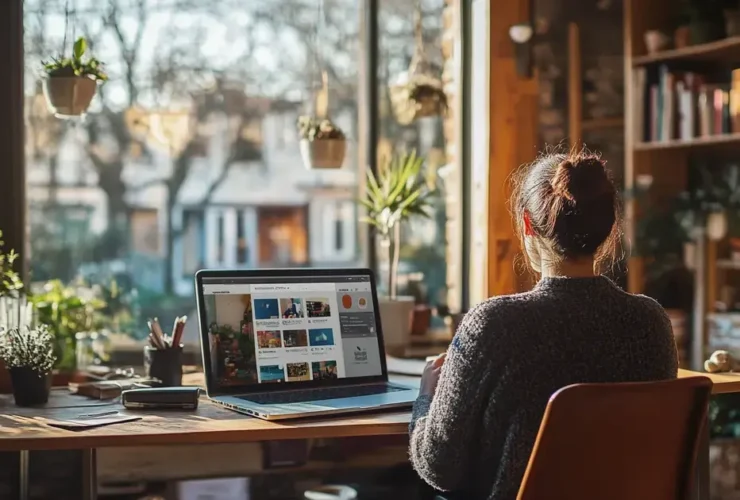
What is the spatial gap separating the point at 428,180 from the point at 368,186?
0.36m

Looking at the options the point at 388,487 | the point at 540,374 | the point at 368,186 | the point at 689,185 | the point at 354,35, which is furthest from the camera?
the point at 689,185

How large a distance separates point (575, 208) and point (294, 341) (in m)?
0.81

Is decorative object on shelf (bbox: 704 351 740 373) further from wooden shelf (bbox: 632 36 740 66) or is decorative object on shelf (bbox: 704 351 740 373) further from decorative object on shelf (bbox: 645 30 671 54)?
decorative object on shelf (bbox: 645 30 671 54)

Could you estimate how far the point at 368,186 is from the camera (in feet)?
12.7

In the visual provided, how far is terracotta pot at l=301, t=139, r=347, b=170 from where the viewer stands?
3.43m

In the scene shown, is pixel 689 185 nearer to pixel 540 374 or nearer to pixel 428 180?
pixel 428 180

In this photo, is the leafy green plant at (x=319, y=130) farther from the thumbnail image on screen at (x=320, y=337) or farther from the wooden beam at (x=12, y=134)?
the thumbnail image on screen at (x=320, y=337)

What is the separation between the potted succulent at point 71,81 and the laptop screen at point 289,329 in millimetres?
862

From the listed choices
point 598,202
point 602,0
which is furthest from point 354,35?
point 598,202

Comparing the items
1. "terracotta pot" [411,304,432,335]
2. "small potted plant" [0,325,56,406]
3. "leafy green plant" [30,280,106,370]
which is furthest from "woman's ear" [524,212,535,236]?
"terracotta pot" [411,304,432,335]

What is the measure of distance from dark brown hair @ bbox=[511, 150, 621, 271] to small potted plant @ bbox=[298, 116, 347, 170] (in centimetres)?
161

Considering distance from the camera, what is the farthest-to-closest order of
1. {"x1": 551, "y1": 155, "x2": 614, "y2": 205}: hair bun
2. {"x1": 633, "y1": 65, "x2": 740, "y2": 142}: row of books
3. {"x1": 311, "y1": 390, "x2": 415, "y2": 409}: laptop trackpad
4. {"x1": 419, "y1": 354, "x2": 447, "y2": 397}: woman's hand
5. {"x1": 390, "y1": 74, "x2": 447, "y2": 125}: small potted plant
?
{"x1": 633, "y1": 65, "x2": 740, "y2": 142}: row of books, {"x1": 390, "y1": 74, "x2": 447, "y2": 125}: small potted plant, {"x1": 311, "y1": 390, "x2": 415, "y2": 409}: laptop trackpad, {"x1": 419, "y1": 354, "x2": 447, "y2": 397}: woman's hand, {"x1": 551, "y1": 155, "x2": 614, "y2": 205}: hair bun

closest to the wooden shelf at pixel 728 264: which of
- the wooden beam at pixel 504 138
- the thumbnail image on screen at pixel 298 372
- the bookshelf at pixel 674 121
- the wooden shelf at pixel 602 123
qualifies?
the bookshelf at pixel 674 121

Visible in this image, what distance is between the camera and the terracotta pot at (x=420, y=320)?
12.6ft
